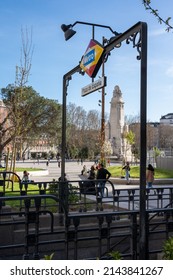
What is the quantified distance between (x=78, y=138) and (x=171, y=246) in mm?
76508

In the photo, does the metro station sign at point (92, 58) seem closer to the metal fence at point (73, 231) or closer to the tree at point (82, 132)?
the metal fence at point (73, 231)

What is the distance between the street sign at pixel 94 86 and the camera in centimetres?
598

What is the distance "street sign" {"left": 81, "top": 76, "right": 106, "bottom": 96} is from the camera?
5.98 m

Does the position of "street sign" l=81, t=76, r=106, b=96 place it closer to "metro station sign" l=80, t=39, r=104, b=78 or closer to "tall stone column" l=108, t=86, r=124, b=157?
"metro station sign" l=80, t=39, r=104, b=78

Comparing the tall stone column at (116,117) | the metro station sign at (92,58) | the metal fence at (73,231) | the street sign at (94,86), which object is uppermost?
the tall stone column at (116,117)

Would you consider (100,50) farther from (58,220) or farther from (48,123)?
(48,123)

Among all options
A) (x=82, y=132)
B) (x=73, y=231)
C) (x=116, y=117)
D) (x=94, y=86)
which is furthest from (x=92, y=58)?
(x=82, y=132)

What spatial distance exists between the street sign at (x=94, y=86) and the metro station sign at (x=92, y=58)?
0.21 m

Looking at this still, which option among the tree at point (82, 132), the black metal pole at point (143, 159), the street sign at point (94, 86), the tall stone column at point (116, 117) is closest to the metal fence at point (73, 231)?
the black metal pole at point (143, 159)

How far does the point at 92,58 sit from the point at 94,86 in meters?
0.53

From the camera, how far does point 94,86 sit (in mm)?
6391

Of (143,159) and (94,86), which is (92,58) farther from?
(143,159)

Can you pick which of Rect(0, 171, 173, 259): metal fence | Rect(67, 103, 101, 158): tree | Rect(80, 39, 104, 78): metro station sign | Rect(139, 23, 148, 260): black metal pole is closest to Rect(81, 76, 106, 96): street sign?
Rect(80, 39, 104, 78): metro station sign
